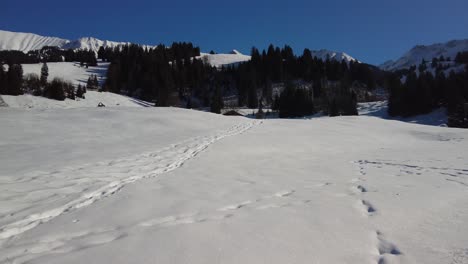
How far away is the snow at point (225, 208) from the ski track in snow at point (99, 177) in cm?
3

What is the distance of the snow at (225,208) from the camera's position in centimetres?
363

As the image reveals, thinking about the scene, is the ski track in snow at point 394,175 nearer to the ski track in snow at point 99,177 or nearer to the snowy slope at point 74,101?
the ski track in snow at point 99,177

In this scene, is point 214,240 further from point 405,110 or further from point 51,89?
point 405,110

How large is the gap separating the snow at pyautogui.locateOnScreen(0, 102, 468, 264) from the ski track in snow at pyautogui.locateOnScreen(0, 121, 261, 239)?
0.03m

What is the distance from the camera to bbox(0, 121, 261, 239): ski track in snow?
16.3ft

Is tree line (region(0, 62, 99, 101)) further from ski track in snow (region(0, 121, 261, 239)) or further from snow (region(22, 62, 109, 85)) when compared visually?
ski track in snow (region(0, 121, 261, 239))

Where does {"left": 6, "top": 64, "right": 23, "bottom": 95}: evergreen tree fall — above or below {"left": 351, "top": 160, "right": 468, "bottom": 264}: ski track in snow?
above

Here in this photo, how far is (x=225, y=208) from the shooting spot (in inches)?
214

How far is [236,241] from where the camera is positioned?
3.92 meters

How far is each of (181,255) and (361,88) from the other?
415 feet

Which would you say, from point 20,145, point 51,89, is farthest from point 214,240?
point 51,89

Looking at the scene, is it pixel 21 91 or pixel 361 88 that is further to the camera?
pixel 361 88

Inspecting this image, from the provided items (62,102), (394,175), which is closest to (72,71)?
(62,102)

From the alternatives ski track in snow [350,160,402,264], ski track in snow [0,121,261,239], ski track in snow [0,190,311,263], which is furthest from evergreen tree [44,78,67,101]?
ski track in snow [0,190,311,263]
